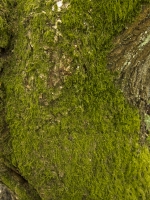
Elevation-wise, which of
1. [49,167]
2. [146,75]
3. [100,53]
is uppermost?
[100,53]

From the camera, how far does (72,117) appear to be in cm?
261

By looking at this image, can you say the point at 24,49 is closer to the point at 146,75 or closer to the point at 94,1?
the point at 94,1

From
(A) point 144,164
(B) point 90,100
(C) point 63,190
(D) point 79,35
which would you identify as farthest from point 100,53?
(C) point 63,190

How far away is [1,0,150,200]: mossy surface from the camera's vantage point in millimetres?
2504

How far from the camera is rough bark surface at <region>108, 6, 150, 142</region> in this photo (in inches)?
99.3

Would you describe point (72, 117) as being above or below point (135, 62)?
below

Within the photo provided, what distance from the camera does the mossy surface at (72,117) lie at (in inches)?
98.6

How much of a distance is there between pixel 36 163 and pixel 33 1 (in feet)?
5.64

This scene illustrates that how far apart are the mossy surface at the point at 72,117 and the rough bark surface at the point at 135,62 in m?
0.09

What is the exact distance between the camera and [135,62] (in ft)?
8.55

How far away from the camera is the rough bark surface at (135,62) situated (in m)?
2.52

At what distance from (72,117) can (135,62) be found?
2.93 ft

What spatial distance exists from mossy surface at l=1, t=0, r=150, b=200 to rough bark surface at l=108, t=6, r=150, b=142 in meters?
0.09

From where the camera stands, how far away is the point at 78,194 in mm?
2639
